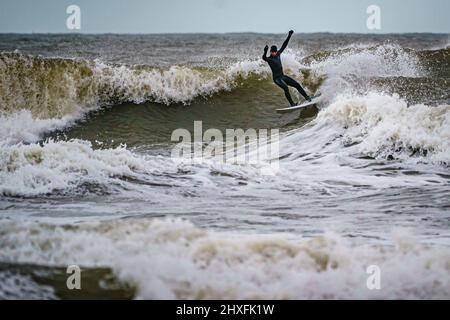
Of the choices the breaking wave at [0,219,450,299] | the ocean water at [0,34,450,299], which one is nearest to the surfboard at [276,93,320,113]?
the ocean water at [0,34,450,299]

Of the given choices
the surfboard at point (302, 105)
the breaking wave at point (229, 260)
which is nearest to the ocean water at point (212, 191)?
the breaking wave at point (229, 260)

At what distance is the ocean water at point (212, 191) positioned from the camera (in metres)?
4.38

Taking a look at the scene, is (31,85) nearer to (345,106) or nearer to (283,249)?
(345,106)

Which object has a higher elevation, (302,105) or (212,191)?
(302,105)

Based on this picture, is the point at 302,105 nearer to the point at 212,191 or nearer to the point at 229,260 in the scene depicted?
the point at 212,191

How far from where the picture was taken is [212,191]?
7328 millimetres

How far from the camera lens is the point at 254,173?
8219mm

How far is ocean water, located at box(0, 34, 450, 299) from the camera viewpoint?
172 inches

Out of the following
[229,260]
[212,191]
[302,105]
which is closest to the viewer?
[229,260]

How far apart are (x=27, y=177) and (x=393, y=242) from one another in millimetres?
4723

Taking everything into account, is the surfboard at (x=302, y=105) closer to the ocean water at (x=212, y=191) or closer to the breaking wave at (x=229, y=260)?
the ocean water at (x=212, y=191)

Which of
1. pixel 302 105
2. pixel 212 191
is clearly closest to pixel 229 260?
pixel 212 191

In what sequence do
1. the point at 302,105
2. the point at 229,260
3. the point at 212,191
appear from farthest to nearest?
the point at 302,105 → the point at 212,191 → the point at 229,260

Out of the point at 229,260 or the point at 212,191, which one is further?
the point at 212,191
